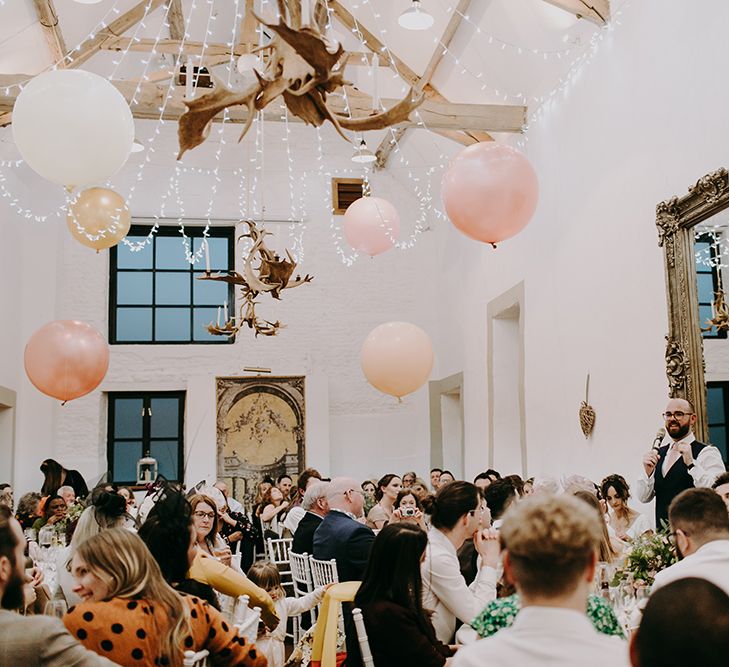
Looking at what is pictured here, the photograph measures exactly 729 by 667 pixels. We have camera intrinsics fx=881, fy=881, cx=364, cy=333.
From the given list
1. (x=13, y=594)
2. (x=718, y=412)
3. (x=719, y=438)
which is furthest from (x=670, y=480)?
(x=13, y=594)

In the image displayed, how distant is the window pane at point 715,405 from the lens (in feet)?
18.2

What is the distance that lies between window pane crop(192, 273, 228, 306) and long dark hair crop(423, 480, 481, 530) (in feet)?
→ 29.8

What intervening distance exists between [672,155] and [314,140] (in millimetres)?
7358

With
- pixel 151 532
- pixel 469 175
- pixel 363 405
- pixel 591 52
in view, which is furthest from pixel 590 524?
pixel 363 405

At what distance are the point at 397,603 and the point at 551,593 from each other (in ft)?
5.09

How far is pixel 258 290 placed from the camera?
7660mm

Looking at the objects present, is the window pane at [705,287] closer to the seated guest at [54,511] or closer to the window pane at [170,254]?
the seated guest at [54,511]

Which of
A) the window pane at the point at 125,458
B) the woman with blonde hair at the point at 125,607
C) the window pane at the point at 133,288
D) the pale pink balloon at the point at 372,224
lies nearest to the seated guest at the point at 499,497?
the woman with blonde hair at the point at 125,607

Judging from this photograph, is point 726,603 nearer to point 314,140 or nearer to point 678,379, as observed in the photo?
point 678,379

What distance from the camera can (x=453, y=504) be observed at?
3.75 metres

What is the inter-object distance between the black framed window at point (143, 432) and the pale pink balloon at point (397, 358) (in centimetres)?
502

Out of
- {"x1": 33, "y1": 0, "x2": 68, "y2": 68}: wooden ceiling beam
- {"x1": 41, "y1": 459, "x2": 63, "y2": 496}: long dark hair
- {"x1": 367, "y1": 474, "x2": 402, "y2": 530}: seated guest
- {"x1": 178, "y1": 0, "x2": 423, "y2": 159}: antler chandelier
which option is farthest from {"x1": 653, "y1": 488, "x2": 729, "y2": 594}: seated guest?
{"x1": 41, "y1": 459, "x2": 63, "y2": 496}: long dark hair

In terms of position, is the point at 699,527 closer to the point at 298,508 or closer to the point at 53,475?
the point at 298,508

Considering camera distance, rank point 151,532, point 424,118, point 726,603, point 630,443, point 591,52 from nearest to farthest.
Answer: point 726,603, point 151,532, point 630,443, point 591,52, point 424,118
